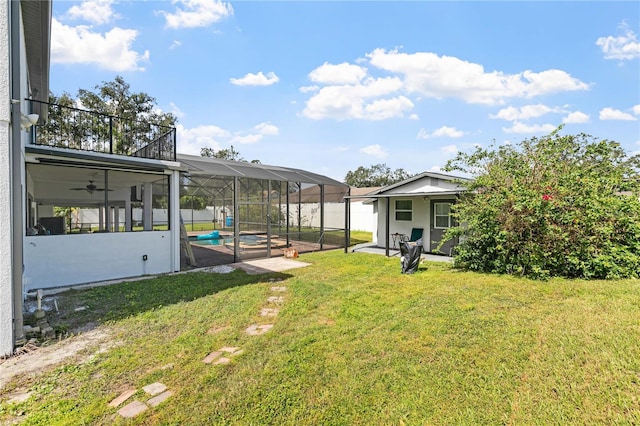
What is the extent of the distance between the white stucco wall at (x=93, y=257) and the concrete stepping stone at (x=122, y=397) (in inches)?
187

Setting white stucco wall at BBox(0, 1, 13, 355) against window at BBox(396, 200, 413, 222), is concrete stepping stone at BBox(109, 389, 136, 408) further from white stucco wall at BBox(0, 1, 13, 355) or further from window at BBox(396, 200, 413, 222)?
window at BBox(396, 200, 413, 222)

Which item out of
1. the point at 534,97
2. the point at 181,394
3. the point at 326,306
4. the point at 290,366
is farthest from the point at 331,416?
the point at 534,97

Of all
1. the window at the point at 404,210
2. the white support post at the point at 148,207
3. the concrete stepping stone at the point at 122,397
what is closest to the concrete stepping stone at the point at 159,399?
the concrete stepping stone at the point at 122,397

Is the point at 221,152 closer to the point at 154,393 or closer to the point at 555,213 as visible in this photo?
the point at 555,213

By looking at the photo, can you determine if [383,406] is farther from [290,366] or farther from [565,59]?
[565,59]

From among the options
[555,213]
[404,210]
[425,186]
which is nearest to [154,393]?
[555,213]

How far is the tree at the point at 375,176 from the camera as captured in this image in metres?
47.1

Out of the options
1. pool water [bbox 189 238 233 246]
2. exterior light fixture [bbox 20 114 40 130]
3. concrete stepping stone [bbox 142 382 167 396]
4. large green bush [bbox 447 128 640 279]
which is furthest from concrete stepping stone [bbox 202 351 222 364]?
pool water [bbox 189 238 233 246]

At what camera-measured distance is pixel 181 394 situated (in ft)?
9.00

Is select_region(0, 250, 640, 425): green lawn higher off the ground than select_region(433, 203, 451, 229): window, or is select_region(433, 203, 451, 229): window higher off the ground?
select_region(433, 203, 451, 229): window

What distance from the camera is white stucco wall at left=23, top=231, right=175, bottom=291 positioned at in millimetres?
6332

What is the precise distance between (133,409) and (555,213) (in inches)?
298

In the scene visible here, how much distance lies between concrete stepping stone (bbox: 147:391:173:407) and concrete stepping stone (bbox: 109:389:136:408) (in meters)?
0.24

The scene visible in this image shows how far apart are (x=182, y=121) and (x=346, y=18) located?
73.1ft
